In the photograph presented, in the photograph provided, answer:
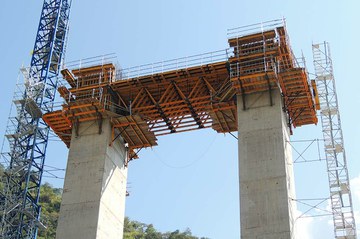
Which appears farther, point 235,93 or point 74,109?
point 74,109

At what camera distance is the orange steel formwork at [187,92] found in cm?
3681

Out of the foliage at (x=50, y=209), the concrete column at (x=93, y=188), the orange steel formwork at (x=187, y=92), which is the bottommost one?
the concrete column at (x=93, y=188)

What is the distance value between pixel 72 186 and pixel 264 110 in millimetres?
13080

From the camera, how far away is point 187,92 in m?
40.0

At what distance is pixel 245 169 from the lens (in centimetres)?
3406

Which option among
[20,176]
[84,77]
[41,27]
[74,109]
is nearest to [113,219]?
[74,109]

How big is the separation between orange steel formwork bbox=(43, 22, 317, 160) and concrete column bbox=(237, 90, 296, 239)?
0.94 m

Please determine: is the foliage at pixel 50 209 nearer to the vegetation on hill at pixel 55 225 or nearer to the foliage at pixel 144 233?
the vegetation on hill at pixel 55 225

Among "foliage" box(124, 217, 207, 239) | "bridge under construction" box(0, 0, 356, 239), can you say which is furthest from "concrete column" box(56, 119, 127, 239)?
"foliage" box(124, 217, 207, 239)

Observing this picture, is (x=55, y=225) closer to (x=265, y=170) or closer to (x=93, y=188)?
(x=93, y=188)

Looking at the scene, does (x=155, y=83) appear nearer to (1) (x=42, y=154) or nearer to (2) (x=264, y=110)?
(2) (x=264, y=110)

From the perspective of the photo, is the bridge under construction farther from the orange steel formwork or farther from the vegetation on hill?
the vegetation on hill

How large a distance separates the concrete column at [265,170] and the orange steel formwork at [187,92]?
0.94 meters

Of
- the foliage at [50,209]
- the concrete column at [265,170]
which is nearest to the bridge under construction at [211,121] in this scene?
the concrete column at [265,170]
